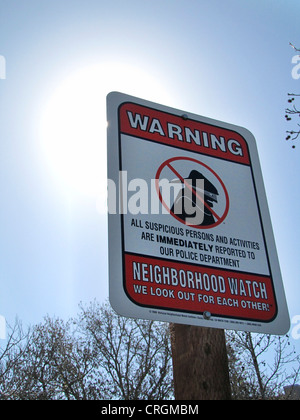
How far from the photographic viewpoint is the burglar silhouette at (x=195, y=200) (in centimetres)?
270

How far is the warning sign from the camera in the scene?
2428 mm

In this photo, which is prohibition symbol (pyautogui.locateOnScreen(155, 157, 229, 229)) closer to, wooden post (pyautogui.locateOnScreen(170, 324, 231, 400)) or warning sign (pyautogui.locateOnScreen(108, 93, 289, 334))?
warning sign (pyautogui.locateOnScreen(108, 93, 289, 334))

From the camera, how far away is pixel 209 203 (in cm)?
282

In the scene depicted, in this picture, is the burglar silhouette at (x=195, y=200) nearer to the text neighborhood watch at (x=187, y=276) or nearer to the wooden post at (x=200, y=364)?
the text neighborhood watch at (x=187, y=276)

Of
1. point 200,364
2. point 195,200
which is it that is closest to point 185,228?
point 195,200

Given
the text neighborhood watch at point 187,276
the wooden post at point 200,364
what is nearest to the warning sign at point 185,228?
the text neighborhood watch at point 187,276

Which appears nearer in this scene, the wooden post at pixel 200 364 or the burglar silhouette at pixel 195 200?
the wooden post at pixel 200 364

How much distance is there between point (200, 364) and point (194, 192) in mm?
872

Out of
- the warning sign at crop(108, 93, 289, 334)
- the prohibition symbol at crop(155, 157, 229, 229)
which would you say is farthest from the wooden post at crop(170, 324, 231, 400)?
the prohibition symbol at crop(155, 157, 229, 229)

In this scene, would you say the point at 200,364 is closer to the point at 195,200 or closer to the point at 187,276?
the point at 187,276

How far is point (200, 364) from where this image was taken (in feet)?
8.28

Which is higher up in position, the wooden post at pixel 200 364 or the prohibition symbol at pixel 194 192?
the prohibition symbol at pixel 194 192

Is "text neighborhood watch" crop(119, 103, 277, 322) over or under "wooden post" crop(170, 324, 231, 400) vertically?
over

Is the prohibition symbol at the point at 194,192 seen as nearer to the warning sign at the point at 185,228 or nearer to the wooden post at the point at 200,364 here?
the warning sign at the point at 185,228
